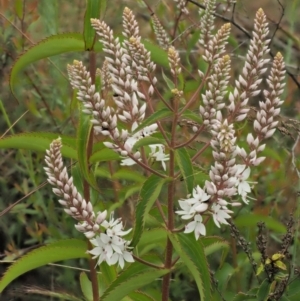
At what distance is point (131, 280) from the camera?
1.32 m

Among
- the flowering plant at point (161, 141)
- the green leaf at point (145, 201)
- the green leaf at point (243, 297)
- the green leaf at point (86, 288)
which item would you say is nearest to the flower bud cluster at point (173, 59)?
the flowering plant at point (161, 141)

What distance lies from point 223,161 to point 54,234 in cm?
129

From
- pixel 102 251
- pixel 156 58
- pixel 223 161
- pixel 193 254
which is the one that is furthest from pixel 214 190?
pixel 156 58

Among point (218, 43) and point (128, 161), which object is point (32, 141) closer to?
point (128, 161)

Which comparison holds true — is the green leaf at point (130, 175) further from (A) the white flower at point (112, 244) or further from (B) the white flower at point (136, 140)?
(A) the white flower at point (112, 244)

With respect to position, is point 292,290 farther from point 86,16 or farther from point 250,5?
point 250,5

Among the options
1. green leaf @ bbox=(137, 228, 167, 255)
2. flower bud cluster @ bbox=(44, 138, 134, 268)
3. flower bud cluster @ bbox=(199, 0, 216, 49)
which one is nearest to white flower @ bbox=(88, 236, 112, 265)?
flower bud cluster @ bbox=(44, 138, 134, 268)

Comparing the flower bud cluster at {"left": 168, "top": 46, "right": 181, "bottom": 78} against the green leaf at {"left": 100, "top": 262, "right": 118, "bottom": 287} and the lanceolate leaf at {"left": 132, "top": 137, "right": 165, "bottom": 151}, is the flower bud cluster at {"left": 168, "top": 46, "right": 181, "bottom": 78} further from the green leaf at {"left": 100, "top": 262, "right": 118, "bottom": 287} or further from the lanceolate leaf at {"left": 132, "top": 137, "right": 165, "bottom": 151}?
the green leaf at {"left": 100, "top": 262, "right": 118, "bottom": 287}

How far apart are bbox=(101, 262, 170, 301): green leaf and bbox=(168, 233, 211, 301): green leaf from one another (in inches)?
3.6

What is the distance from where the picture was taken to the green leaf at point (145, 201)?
124 centimetres

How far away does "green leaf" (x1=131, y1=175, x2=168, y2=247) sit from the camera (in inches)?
48.9

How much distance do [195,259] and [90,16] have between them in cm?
62

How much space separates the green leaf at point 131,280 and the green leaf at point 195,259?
0.30ft

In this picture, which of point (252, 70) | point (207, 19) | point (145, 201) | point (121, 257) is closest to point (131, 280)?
point (121, 257)
